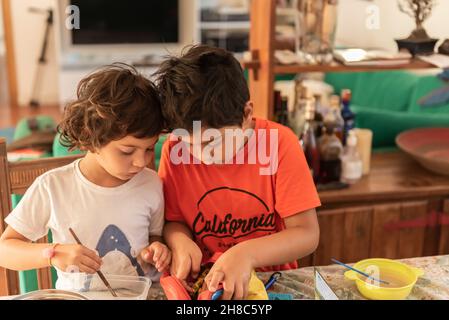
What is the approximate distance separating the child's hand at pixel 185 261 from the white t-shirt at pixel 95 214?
0.13 meters

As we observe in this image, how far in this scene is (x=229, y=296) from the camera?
2.67 ft

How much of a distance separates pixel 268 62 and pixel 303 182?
65cm

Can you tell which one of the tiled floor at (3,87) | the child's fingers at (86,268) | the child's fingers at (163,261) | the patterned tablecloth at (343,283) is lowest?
the tiled floor at (3,87)

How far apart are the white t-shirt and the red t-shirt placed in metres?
0.05

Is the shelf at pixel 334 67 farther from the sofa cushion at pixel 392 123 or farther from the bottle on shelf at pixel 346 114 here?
the sofa cushion at pixel 392 123

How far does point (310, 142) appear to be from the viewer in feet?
5.53

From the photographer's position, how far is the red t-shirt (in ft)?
3.56

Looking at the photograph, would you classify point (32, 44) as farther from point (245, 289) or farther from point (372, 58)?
point (245, 289)

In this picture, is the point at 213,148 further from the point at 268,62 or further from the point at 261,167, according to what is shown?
the point at 268,62

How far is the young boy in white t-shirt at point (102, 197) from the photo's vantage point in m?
0.96

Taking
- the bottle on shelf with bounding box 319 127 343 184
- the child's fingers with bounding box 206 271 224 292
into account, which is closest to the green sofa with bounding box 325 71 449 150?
the bottle on shelf with bounding box 319 127 343 184

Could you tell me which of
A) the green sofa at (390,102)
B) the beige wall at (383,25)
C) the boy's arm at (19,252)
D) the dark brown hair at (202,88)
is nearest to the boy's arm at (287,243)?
the dark brown hair at (202,88)

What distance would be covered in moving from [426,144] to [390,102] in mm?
988

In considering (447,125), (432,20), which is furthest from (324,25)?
(447,125)
